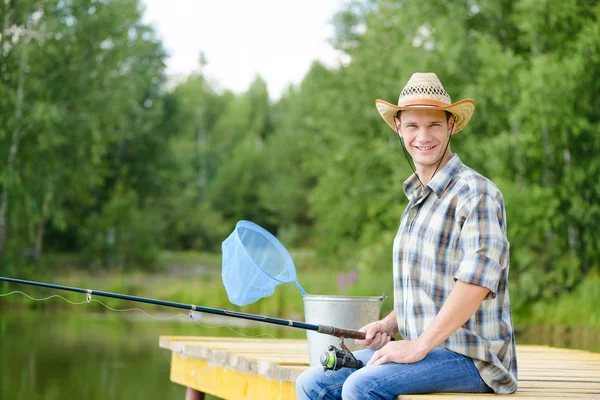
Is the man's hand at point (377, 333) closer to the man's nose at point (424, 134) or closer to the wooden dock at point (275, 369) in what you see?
the wooden dock at point (275, 369)

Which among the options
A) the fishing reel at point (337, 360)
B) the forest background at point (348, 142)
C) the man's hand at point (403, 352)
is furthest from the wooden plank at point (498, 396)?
the forest background at point (348, 142)

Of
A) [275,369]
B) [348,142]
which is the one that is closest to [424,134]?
[275,369]

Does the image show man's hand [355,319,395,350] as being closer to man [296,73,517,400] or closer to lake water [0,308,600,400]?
man [296,73,517,400]

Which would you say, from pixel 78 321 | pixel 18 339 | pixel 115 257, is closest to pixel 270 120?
pixel 115 257

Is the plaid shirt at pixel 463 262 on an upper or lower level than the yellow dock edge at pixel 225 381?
upper

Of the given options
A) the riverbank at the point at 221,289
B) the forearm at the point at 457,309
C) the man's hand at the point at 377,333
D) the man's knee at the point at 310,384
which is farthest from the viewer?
the riverbank at the point at 221,289

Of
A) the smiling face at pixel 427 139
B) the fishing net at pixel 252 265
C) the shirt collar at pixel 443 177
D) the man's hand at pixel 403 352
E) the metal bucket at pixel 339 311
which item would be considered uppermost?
the smiling face at pixel 427 139

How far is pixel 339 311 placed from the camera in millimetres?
3178

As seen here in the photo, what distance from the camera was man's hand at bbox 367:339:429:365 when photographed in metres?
2.53

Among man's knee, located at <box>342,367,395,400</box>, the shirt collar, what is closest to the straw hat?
the shirt collar

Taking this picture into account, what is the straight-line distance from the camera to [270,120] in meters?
43.2

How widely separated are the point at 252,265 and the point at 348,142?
15.4m

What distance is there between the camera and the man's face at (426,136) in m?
2.75

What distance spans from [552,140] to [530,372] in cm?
1069
